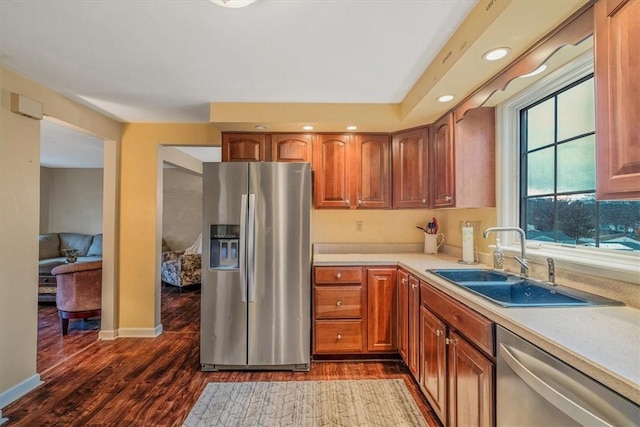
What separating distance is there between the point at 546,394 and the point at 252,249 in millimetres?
2081

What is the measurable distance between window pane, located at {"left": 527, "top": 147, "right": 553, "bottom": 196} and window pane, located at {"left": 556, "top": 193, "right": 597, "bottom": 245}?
0.15m

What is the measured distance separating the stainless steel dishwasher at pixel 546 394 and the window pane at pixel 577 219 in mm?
965

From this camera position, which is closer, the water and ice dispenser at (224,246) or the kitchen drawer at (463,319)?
the kitchen drawer at (463,319)

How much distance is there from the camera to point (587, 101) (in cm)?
170

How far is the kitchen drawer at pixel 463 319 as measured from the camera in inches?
51.9

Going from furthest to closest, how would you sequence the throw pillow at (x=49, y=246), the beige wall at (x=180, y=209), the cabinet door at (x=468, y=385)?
1. the beige wall at (x=180, y=209)
2. the throw pillow at (x=49, y=246)
3. the cabinet door at (x=468, y=385)

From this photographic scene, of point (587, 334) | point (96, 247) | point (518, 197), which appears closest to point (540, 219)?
point (518, 197)

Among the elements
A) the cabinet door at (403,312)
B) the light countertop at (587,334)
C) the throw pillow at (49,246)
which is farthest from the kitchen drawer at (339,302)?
the throw pillow at (49,246)

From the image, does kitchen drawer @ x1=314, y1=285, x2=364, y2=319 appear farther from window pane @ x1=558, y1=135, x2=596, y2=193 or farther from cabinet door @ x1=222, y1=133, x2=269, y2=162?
window pane @ x1=558, y1=135, x2=596, y2=193

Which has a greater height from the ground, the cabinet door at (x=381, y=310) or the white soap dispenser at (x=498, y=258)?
the white soap dispenser at (x=498, y=258)

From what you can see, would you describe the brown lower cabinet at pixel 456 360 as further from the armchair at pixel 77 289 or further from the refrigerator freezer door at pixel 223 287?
the armchair at pixel 77 289

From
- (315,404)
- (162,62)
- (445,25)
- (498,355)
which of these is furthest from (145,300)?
(445,25)

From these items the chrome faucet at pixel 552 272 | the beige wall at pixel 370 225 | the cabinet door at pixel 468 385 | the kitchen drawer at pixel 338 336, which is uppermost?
the beige wall at pixel 370 225

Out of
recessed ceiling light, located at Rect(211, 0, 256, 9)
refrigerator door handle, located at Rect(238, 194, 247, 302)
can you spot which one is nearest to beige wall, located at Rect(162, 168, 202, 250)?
refrigerator door handle, located at Rect(238, 194, 247, 302)
